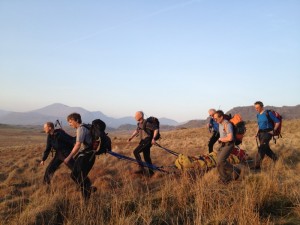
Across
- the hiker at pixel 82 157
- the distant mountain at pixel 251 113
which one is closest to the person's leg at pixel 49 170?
the hiker at pixel 82 157

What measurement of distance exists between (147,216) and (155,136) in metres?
5.37

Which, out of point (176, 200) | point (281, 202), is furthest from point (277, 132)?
point (176, 200)

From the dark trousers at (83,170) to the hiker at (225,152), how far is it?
3.24 meters

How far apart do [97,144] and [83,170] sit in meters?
0.69

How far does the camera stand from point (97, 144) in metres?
7.50

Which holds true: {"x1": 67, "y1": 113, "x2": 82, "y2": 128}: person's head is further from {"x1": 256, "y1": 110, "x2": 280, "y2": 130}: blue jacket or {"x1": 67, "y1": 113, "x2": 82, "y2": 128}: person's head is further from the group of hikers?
{"x1": 256, "y1": 110, "x2": 280, "y2": 130}: blue jacket

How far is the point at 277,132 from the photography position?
10711 millimetres

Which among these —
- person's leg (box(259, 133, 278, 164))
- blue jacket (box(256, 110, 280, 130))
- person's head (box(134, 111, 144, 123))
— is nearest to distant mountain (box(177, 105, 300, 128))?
blue jacket (box(256, 110, 280, 130))

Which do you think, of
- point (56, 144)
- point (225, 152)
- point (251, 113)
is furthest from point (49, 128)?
point (251, 113)

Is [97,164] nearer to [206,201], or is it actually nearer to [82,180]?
[82,180]

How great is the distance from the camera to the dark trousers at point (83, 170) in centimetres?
726

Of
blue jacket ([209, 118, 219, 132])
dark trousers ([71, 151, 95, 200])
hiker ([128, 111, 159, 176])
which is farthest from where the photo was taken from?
blue jacket ([209, 118, 219, 132])

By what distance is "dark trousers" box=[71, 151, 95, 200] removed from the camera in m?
7.26

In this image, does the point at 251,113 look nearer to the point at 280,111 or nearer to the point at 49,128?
the point at 280,111
